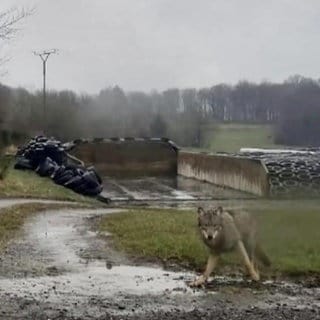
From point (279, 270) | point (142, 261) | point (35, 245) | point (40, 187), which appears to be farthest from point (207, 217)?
point (40, 187)

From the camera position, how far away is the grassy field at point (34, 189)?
3030cm

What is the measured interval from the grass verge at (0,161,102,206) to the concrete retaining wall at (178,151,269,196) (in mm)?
9156

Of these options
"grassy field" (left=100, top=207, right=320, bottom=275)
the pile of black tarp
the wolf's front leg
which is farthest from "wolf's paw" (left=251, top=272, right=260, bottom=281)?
the pile of black tarp

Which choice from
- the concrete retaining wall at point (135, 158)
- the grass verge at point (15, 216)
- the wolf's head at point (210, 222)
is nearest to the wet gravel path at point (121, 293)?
the wolf's head at point (210, 222)

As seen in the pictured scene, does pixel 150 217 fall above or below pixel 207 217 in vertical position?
below

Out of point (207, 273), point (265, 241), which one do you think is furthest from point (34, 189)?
point (207, 273)

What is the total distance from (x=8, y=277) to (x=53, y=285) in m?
0.97

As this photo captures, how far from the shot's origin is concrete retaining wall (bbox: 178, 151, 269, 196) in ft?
123

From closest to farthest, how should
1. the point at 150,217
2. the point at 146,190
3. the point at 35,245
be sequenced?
the point at 35,245, the point at 150,217, the point at 146,190

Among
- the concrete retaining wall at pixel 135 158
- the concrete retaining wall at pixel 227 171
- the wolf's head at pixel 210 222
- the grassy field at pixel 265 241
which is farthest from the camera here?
the concrete retaining wall at pixel 135 158

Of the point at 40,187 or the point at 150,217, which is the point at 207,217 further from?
the point at 40,187

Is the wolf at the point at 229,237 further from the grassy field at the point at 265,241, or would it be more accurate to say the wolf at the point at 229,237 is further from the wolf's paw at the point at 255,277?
the grassy field at the point at 265,241

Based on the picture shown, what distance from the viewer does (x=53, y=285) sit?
9.42 m

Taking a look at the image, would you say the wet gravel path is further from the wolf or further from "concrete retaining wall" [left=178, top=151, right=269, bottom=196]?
"concrete retaining wall" [left=178, top=151, right=269, bottom=196]
